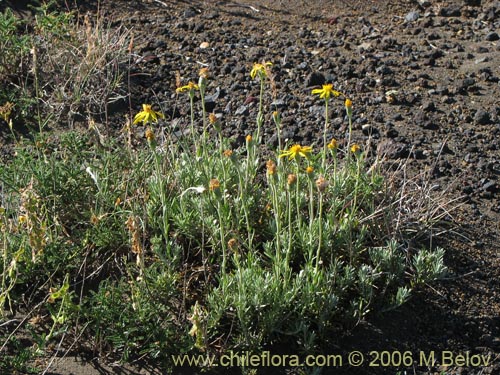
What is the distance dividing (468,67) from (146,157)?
8.46ft

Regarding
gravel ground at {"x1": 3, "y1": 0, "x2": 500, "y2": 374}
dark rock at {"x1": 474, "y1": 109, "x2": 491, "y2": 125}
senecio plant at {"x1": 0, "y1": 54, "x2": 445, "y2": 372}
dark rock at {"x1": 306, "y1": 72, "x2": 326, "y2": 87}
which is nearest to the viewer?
senecio plant at {"x1": 0, "y1": 54, "x2": 445, "y2": 372}

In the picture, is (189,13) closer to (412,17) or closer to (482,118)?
(412,17)

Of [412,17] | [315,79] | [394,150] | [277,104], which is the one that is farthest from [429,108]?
[412,17]

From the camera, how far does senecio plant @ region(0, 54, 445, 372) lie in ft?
13.2

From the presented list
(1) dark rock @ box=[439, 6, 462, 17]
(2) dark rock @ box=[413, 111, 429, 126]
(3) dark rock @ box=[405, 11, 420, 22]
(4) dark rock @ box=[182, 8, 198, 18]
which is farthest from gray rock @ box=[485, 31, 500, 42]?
(4) dark rock @ box=[182, 8, 198, 18]

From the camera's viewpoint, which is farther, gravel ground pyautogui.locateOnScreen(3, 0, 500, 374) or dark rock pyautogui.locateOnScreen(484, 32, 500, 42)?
dark rock pyautogui.locateOnScreen(484, 32, 500, 42)

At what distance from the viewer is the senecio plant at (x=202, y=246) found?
4.04m

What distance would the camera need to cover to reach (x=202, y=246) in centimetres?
423

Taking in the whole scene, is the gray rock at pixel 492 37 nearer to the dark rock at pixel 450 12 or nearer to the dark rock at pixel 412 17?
the dark rock at pixel 450 12

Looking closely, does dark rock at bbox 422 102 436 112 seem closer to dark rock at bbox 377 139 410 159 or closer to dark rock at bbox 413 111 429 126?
dark rock at bbox 413 111 429 126

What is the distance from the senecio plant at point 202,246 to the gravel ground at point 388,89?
0.23m

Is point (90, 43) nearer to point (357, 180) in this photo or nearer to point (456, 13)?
point (357, 180)

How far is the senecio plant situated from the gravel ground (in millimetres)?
228

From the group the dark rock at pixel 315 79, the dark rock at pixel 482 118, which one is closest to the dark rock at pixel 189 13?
the dark rock at pixel 315 79
